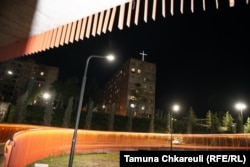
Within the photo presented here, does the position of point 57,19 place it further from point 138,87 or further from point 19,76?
point 19,76

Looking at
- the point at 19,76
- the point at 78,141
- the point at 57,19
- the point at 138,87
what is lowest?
the point at 78,141

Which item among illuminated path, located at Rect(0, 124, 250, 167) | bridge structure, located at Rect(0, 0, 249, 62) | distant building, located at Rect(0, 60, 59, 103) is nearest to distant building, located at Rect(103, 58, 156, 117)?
distant building, located at Rect(0, 60, 59, 103)

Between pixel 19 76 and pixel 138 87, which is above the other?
pixel 19 76

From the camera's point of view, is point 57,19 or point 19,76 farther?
point 19,76

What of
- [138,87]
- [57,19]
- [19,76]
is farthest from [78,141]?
[19,76]

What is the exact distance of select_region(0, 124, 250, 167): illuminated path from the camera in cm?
1109

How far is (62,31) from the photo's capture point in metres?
4.12

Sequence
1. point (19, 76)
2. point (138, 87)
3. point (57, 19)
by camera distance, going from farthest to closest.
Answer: point (19, 76)
point (138, 87)
point (57, 19)

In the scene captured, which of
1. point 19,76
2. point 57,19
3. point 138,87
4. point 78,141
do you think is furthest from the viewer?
point 19,76

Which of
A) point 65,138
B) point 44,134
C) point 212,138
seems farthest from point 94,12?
point 212,138

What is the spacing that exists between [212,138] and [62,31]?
4623 centimetres

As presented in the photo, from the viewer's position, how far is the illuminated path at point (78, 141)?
1109cm

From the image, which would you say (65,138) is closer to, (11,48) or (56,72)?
(11,48)

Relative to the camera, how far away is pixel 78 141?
26188mm
